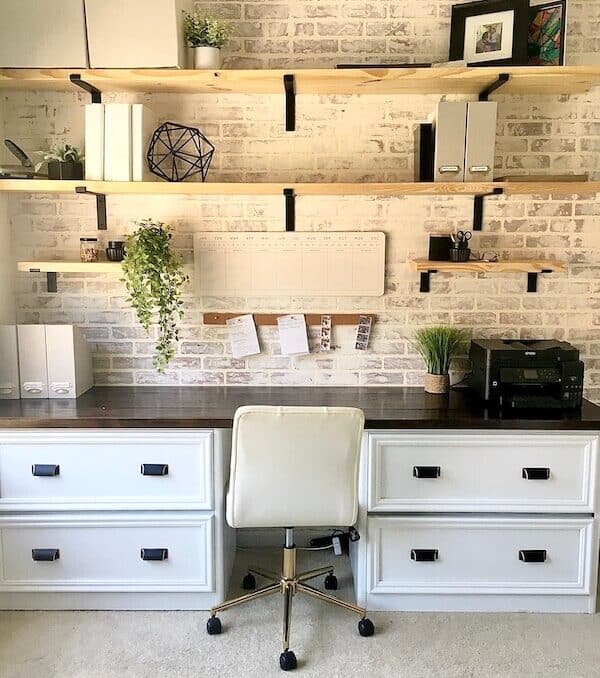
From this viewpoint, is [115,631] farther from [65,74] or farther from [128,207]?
[65,74]

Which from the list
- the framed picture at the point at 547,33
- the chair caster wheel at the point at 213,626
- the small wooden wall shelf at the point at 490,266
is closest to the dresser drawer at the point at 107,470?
the chair caster wheel at the point at 213,626

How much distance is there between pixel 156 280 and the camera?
2697mm

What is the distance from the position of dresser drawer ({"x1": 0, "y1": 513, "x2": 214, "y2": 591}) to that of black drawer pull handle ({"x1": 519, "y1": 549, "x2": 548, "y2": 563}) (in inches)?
46.6

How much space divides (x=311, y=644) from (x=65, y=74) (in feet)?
7.70

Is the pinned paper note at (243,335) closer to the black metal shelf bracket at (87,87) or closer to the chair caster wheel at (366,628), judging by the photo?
the black metal shelf bracket at (87,87)

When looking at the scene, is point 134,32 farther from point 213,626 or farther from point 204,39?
point 213,626

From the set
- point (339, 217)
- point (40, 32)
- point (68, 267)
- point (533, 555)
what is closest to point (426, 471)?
point (533, 555)

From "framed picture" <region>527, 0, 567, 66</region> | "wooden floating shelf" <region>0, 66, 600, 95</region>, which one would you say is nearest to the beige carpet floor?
"wooden floating shelf" <region>0, 66, 600, 95</region>

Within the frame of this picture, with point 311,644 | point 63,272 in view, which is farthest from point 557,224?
point 63,272

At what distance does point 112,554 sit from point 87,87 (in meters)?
1.88

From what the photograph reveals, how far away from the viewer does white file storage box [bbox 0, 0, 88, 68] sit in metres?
2.55

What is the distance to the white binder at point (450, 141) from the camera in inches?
102

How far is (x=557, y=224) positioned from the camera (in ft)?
9.46

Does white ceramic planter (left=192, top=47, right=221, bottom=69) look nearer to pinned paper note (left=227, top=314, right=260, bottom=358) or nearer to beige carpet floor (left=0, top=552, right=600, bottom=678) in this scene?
pinned paper note (left=227, top=314, right=260, bottom=358)
